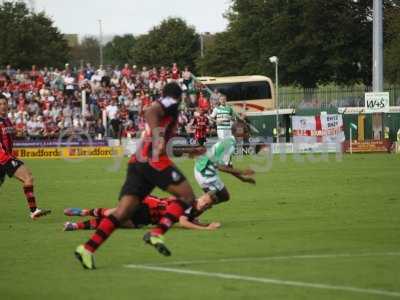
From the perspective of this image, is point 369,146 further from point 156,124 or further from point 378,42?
point 156,124

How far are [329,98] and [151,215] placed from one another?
50.2 metres

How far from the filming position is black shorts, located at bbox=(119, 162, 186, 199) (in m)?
11.5

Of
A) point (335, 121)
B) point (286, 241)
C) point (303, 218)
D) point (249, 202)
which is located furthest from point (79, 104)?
point (286, 241)

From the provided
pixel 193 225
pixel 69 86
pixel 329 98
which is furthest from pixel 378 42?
pixel 193 225

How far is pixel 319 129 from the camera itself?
153ft

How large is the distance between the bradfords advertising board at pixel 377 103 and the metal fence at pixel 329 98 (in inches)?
615

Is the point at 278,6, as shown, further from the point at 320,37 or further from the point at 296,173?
the point at 296,173

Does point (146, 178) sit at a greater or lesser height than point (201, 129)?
lesser

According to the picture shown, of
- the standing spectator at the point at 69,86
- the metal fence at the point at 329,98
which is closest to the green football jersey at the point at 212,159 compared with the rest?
the standing spectator at the point at 69,86

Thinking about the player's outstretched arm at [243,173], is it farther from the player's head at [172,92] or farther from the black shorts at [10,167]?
the player's head at [172,92]

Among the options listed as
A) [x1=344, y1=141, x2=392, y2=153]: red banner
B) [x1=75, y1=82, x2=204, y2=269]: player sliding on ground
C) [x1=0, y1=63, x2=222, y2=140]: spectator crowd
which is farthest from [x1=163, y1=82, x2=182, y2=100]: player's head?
[x1=0, y1=63, x2=222, y2=140]: spectator crowd

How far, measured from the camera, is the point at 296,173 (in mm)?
30391

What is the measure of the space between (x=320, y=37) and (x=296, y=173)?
5297cm

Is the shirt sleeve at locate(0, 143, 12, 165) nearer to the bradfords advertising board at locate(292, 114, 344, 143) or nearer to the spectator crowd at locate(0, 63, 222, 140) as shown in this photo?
the spectator crowd at locate(0, 63, 222, 140)
